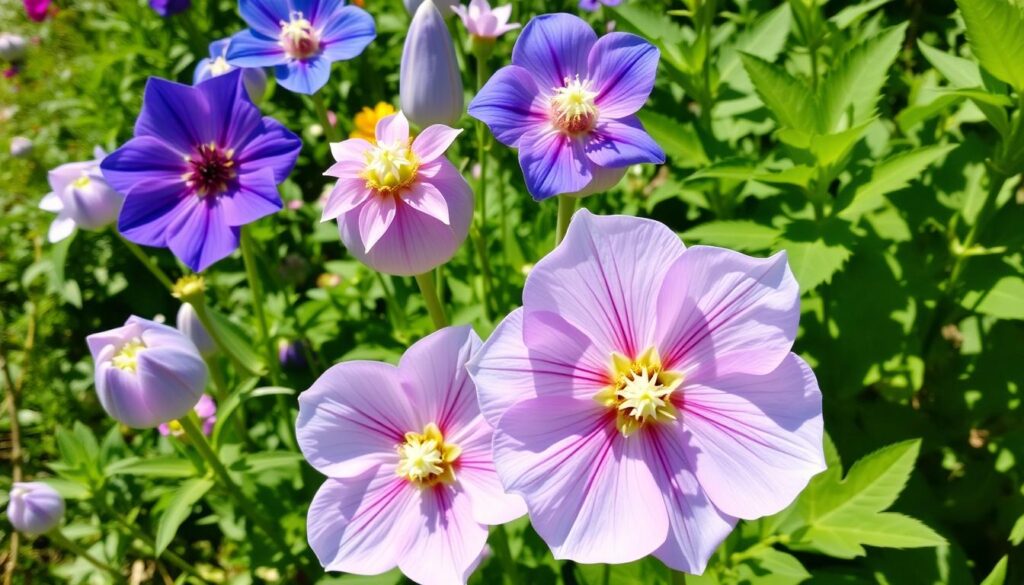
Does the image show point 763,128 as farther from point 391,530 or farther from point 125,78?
point 125,78

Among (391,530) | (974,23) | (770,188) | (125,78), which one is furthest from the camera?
(125,78)

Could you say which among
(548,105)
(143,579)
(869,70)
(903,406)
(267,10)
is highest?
(267,10)

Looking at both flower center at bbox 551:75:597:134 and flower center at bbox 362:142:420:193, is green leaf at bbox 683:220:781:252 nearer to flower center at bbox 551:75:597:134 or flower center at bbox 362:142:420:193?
flower center at bbox 551:75:597:134

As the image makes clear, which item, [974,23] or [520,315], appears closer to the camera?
[520,315]

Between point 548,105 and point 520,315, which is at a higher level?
point 548,105

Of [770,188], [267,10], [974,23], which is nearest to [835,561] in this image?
[770,188]

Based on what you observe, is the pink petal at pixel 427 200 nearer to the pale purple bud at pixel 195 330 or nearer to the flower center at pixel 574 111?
the flower center at pixel 574 111
